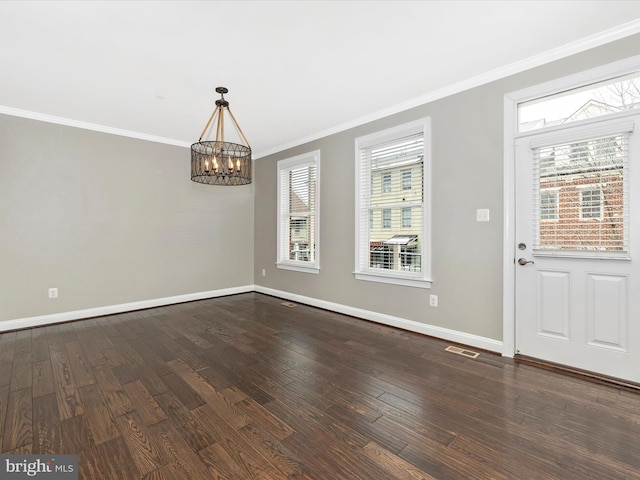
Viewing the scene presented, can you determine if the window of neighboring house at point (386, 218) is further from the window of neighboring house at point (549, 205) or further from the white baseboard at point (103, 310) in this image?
the white baseboard at point (103, 310)

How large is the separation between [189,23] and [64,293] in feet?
12.0

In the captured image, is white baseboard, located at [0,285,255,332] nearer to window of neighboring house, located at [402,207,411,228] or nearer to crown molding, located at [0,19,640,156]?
crown molding, located at [0,19,640,156]

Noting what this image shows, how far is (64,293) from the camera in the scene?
393 centimetres

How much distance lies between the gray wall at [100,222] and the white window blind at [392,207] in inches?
104

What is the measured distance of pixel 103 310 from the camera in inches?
165

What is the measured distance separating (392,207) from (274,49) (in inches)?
82.2

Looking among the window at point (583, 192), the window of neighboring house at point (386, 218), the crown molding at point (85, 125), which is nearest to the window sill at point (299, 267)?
the window of neighboring house at point (386, 218)

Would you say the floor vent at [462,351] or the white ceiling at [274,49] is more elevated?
the white ceiling at [274,49]

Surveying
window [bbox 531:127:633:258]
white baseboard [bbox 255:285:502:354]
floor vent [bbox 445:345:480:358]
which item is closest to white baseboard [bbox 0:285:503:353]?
white baseboard [bbox 255:285:502:354]

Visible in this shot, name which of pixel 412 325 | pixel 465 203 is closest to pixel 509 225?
pixel 465 203

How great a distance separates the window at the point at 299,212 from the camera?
185 inches

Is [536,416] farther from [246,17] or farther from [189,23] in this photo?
[189,23]

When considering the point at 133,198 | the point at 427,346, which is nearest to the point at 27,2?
the point at 133,198

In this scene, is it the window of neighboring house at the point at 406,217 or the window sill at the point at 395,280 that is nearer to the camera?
the window sill at the point at 395,280
